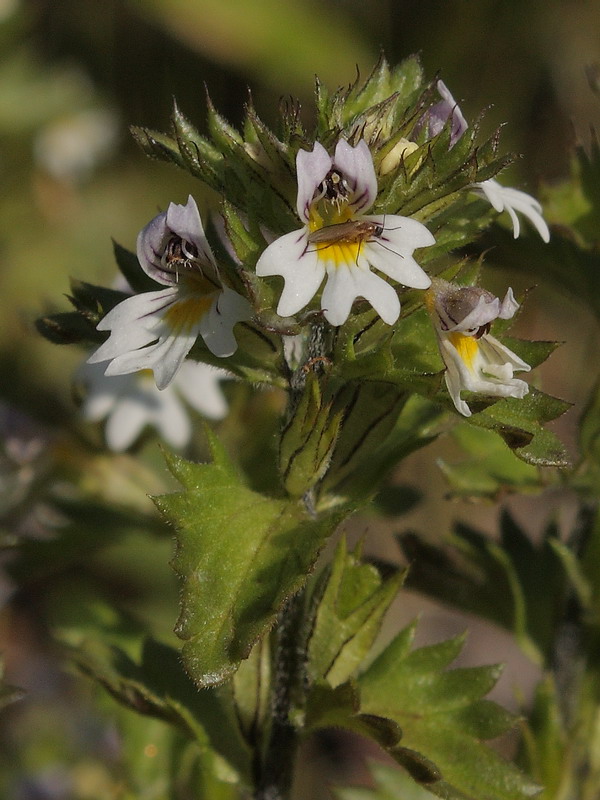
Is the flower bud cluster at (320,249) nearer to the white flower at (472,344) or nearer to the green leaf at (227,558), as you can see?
the white flower at (472,344)

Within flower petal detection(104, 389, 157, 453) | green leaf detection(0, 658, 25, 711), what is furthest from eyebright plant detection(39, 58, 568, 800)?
flower petal detection(104, 389, 157, 453)

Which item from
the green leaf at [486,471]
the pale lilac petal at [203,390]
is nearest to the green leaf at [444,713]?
the green leaf at [486,471]

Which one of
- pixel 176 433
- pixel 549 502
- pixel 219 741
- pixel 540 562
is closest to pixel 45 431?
pixel 176 433

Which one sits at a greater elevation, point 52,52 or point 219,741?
point 52,52

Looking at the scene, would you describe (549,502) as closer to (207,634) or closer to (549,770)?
(549,770)

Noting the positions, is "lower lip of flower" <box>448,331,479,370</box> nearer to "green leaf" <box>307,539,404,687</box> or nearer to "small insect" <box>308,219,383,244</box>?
"small insect" <box>308,219,383,244</box>

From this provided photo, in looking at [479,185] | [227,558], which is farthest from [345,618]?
[479,185]
